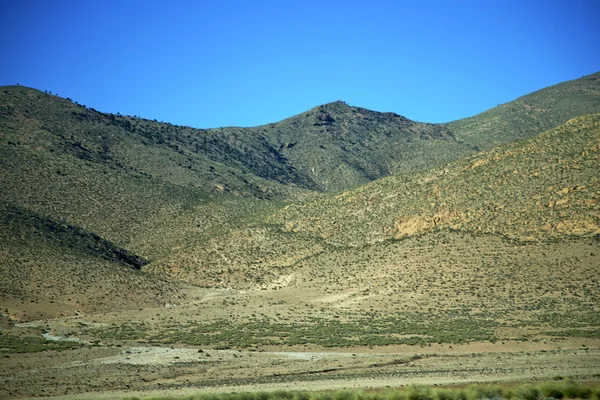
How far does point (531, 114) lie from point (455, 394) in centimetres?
13987

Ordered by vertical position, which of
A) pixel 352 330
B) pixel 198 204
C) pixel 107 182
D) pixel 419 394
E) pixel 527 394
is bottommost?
pixel 527 394

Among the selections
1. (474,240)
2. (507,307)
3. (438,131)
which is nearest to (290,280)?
(474,240)

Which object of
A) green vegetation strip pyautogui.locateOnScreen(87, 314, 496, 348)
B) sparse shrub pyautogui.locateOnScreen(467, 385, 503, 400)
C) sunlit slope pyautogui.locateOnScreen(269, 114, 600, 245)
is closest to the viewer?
sparse shrub pyautogui.locateOnScreen(467, 385, 503, 400)

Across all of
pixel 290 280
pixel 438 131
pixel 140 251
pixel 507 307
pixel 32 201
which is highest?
pixel 438 131

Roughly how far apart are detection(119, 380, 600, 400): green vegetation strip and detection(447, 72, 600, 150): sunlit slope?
12345cm

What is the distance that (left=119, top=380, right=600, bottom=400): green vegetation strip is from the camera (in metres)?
23.0

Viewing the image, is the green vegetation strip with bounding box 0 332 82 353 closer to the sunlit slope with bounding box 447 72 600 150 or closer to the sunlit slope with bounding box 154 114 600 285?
the sunlit slope with bounding box 154 114 600 285

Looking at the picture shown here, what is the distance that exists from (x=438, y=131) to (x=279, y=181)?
168 feet

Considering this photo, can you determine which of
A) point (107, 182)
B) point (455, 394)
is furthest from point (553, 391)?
point (107, 182)

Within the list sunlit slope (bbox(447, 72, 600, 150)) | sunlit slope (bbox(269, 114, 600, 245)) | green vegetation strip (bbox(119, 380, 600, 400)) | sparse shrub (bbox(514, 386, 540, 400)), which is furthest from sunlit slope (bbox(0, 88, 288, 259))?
sparse shrub (bbox(514, 386, 540, 400))

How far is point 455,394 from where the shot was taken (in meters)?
23.8

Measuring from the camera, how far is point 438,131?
16512 cm

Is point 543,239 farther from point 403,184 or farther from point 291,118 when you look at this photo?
point 291,118

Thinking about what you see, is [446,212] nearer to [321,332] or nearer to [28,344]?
[321,332]
